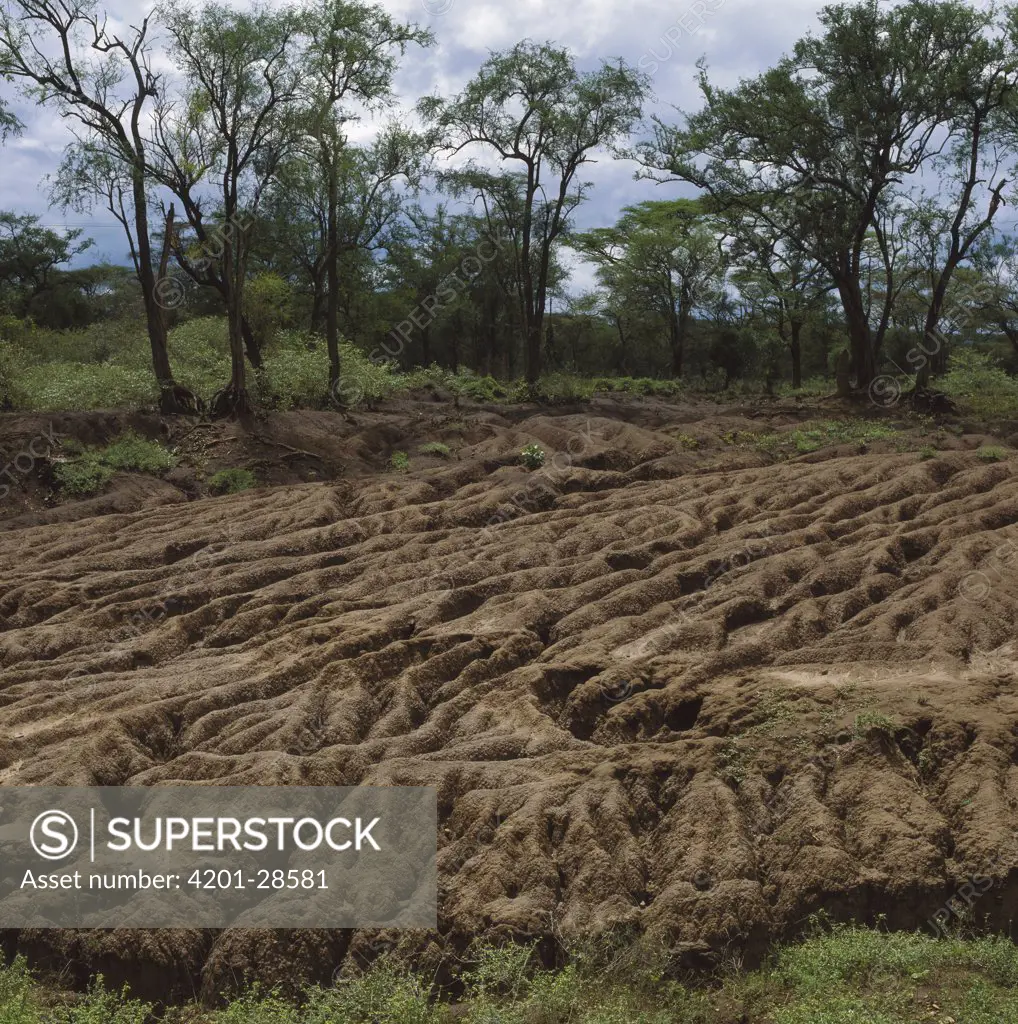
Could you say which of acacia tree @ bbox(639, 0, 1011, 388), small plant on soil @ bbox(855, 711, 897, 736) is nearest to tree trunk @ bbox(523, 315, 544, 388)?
acacia tree @ bbox(639, 0, 1011, 388)

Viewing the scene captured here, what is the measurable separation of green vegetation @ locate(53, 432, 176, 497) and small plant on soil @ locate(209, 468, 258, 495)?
112 centimetres

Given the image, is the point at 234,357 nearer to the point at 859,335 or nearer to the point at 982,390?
the point at 859,335

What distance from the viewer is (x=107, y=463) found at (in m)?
18.2

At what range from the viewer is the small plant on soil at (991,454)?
16.1m

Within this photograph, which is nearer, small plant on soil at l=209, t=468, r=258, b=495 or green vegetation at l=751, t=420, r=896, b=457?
small plant on soil at l=209, t=468, r=258, b=495

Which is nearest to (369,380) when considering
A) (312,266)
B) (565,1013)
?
(312,266)

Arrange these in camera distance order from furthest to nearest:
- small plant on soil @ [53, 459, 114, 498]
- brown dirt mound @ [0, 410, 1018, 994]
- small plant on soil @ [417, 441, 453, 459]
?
small plant on soil @ [417, 441, 453, 459]
small plant on soil @ [53, 459, 114, 498]
brown dirt mound @ [0, 410, 1018, 994]

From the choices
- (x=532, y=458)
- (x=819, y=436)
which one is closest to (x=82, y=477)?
(x=532, y=458)

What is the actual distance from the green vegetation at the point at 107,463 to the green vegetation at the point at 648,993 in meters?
12.2

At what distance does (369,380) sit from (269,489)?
757 cm

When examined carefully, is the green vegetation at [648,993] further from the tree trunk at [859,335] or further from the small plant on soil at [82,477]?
the tree trunk at [859,335]

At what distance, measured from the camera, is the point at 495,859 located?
23.4ft

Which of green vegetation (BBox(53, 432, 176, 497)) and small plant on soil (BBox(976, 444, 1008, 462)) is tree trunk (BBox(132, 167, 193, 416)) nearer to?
green vegetation (BBox(53, 432, 176, 497))

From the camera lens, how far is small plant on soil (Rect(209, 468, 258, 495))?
18.0 meters
